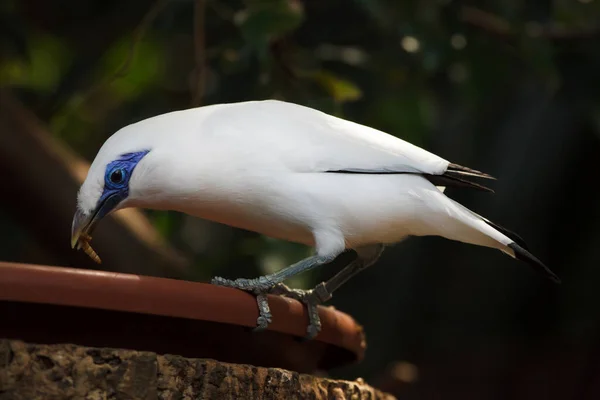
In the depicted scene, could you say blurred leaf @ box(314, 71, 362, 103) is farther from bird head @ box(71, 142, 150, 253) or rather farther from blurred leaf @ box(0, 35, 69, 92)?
blurred leaf @ box(0, 35, 69, 92)

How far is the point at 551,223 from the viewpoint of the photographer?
16.2 ft

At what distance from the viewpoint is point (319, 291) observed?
191 centimetres

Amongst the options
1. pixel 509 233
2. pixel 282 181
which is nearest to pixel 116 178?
pixel 282 181

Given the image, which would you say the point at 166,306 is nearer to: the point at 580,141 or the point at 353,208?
the point at 353,208

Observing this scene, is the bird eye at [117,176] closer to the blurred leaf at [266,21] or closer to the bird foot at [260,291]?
the bird foot at [260,291]

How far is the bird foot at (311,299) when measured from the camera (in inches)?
68.7

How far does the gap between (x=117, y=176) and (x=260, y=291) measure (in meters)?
0.36

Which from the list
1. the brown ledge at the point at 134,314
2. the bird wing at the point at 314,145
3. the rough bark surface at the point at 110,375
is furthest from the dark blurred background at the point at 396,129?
the rough bark surface at the point at 110,375

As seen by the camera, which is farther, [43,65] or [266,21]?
[43,65]

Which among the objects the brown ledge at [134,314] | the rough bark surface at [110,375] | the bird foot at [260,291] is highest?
the bird foot at [260,291]

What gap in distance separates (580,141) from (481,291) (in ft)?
3.04

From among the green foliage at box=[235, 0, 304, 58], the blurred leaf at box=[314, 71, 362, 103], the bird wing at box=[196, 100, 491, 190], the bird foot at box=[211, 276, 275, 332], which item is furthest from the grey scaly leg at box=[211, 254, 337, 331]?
the blurred leaf at box=[314, 71, 362, 103]

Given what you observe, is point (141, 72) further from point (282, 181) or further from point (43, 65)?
point (282, 181)

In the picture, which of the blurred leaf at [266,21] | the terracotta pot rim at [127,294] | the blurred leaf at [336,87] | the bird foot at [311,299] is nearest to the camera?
the terracotta pot rim at [127,294]
